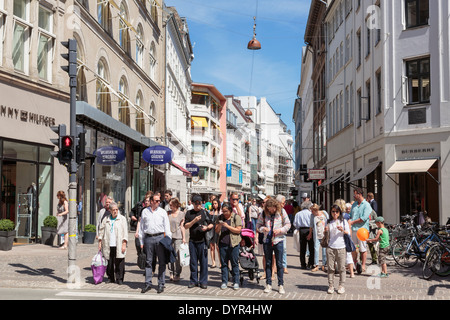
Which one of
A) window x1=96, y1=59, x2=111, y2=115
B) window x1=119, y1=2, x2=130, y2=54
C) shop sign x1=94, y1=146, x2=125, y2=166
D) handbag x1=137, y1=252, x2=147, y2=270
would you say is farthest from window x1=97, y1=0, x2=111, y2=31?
handbag x1=137, y1=252, x2=147, y2=270

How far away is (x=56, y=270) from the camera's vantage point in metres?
13.6

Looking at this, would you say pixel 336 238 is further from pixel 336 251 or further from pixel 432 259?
pixel 432 259

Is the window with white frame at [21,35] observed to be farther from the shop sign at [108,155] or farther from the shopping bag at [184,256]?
the shopping bag at [184,256]

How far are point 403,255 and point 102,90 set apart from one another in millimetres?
15498

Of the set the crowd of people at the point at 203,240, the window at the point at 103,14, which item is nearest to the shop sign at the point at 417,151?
the crowd of people at the point at 203,240

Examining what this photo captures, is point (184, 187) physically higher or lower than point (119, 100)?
lower

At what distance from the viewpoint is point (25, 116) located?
18781mm

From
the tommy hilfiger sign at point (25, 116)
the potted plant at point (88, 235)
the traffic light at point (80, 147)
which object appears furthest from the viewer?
the potted plant at point (88, 235)

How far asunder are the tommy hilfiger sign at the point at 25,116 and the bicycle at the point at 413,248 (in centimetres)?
1162

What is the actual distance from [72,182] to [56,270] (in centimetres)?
245

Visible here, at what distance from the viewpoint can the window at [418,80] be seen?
22.4 metres
